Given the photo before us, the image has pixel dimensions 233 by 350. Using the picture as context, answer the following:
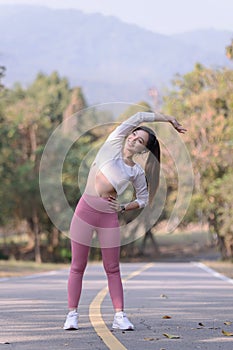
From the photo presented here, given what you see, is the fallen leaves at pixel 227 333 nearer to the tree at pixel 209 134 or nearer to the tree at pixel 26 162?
the tree at pixel 209 134

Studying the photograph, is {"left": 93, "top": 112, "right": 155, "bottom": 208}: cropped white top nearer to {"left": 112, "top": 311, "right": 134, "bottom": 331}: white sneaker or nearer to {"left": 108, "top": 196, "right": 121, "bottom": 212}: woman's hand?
{"left": 108, "top": 196, "right": 121, "bottom": 212}: woman's hand

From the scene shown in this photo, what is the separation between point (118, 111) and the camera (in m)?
10.3

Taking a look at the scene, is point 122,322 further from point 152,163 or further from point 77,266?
point 152,163

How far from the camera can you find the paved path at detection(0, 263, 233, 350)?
26.7 feet

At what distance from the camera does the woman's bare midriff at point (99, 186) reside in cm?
899

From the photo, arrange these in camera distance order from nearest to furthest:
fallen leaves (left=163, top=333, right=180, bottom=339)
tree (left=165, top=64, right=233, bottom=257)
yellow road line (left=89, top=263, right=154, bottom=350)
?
yellow road line (left=89, top=263, right=154, bottom=350)
fallen leaves (left=163, top=333, right=180, bottom=339)
tree (left=165, top=64, right=233, bottom=257)

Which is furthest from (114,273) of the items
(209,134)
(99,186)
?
(209,134)

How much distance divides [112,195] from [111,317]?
1.86 metres

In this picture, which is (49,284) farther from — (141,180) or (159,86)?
(159,86)

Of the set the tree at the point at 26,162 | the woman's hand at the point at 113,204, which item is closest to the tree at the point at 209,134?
the tree at the point at 26,162

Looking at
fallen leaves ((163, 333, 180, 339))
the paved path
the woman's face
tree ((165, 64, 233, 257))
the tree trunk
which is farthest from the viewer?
the tree trunk

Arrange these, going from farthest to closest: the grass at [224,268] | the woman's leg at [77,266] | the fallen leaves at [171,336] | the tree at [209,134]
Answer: the tree at [209,134], the grass at [224,268], the woman's leg at [77,266], the fallen leaves at [171,336]

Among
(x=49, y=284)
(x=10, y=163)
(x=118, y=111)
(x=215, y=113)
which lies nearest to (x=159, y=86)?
(x=215, y=113)

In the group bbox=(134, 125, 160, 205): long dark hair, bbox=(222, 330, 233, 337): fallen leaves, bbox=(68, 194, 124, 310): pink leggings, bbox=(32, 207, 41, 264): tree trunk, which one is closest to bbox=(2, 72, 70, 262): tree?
bbox=(32, 207, 41, 264): tree trunk
